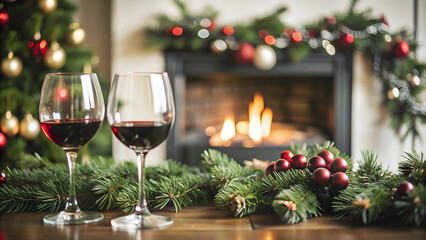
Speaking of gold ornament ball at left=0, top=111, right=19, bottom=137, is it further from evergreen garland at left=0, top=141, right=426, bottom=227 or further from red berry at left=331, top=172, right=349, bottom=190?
red berry at left=331, top=172, right=349, bottom=190

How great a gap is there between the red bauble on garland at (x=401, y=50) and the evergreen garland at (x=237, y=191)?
1.82 m

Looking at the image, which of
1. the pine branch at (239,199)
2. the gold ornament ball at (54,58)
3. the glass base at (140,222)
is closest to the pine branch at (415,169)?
the pine branch at (239,199)

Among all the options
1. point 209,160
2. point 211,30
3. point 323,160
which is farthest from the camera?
point 211,30

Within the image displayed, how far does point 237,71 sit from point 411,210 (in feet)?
6.64

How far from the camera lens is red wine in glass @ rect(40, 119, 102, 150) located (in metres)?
0.67

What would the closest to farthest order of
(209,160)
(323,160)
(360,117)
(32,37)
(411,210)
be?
1. (411,210)
2. (323,160)
3. (209,160)
4. (32,37)
5. (360,117)

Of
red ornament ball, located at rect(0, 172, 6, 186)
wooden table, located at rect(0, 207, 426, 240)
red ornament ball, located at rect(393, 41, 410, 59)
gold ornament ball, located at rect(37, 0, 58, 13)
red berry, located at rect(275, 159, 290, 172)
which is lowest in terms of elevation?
wooden table, located at rect(0, 207, 426, 240)

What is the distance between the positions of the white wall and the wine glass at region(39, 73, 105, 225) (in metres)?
1.89

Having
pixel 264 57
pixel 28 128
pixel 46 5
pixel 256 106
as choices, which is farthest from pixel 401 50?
pixel 28 128

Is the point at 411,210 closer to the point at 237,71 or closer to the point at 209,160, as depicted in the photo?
the point at 209,160

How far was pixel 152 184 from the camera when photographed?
0.75 m

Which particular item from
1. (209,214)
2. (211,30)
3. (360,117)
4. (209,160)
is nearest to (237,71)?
(211,30)

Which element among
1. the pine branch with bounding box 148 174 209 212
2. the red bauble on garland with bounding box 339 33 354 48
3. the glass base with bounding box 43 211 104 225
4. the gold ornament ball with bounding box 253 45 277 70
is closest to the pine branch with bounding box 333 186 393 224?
the pine branch with bounding box 148 174 209 212

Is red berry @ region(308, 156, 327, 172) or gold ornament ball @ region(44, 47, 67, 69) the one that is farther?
gold ornament ball @ region(44, 47, 67, 69)
